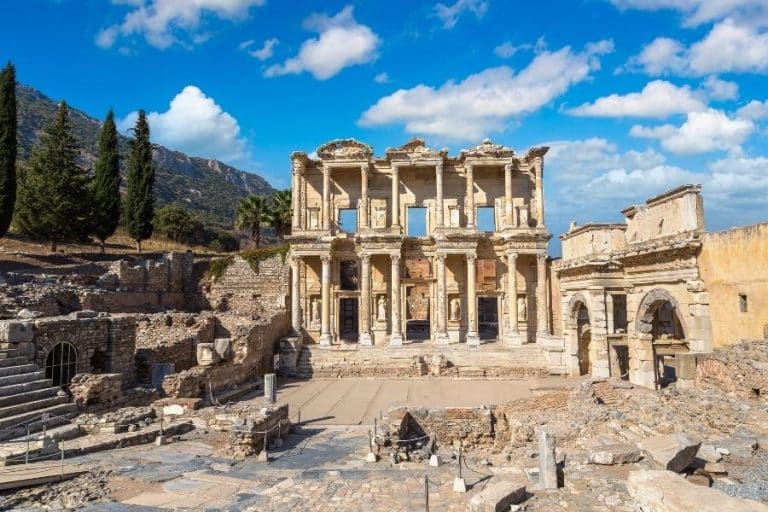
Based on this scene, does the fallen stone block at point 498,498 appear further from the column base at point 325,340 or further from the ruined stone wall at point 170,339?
the column base at point 325,340

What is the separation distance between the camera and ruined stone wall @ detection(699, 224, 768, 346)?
44.5 ft

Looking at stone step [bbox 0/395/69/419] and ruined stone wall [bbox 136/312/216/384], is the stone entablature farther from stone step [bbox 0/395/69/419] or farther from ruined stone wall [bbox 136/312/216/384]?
stone step [bbox 0/395/69/419]

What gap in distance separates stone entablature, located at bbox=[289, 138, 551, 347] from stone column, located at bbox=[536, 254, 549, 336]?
6 cm

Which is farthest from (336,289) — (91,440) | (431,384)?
(91,440)

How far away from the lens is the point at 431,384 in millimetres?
23812

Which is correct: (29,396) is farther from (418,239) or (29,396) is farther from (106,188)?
(106,188)

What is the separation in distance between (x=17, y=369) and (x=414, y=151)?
22.5 metres

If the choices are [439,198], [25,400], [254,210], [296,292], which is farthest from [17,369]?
[254,210]

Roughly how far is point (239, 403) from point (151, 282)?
15.8m

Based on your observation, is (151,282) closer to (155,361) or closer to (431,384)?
(155,361)

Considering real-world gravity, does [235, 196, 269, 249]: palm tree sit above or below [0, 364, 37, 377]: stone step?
above

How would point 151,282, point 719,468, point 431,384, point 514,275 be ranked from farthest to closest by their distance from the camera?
point 151,282
point 514,275
point 431,384
point 719,468

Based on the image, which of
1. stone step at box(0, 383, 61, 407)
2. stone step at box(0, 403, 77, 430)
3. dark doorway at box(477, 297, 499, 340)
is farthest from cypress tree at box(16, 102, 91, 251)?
dark doorway at box(477, 297, 499, 340)

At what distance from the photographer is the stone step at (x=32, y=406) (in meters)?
12.7
